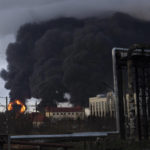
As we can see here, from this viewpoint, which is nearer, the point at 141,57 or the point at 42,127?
the point at 141,57

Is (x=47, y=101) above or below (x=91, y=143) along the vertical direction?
above

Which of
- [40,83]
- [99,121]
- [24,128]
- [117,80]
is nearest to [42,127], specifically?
[24,128]

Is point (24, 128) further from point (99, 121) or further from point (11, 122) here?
point (99, 121)

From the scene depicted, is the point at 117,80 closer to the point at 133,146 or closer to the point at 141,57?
the point at 141,57

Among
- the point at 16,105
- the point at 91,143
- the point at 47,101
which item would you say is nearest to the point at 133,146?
the point at 91,143

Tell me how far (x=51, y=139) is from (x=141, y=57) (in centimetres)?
795

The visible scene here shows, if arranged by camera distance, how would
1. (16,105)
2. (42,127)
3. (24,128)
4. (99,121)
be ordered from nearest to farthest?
(24,128) < (42,127) < (99,121) < (16,105)

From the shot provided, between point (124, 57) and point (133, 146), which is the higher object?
point (124, 57)

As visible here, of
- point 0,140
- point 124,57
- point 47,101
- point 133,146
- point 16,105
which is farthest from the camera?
point 47,101

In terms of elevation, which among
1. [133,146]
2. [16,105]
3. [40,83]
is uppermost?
[40,83]

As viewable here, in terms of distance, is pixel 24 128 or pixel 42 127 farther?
pixel 42 127

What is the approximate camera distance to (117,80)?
68.1ft

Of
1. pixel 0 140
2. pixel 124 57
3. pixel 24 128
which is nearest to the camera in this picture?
pixel 0 140

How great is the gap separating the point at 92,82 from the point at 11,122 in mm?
36910
